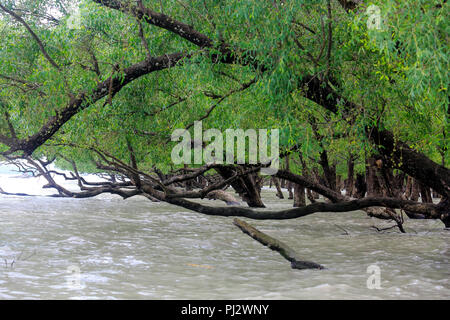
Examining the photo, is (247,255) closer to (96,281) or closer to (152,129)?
(96,281)

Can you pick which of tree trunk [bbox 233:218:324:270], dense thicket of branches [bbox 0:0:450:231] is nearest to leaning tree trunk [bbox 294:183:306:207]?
dense thicket of branches [bbox 0:0:450:231]

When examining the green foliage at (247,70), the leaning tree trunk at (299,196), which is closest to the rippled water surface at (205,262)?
the green foliage at (247,70)

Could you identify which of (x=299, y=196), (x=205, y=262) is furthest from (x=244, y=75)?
(x=299, y=196)

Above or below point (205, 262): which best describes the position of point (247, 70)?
above

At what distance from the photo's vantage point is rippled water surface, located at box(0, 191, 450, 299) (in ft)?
26.3

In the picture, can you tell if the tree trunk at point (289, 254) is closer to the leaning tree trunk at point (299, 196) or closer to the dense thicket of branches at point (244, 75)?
the dense thicket of branches at point (244, 75)

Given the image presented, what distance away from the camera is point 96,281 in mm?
8727

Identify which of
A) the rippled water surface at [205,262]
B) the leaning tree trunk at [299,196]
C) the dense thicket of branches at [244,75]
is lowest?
the rippled water surface at [205,262]

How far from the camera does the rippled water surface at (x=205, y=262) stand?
26.3 ft

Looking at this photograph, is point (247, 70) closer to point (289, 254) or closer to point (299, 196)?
point (289, 254)

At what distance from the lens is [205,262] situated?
11.3 metres
